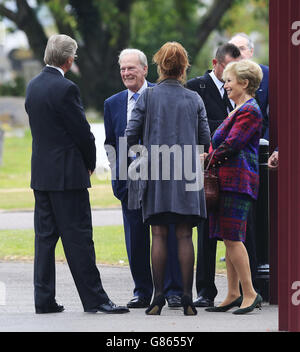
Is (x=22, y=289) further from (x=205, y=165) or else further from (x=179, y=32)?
(x=179, y=32)

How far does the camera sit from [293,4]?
5645 millimetres

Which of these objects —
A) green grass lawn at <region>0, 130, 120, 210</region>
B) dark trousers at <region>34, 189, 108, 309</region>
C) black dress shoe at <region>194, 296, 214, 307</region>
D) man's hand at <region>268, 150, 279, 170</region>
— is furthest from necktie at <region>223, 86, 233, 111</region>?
green grass lawn at <region>0, 130, 120, 210</region>

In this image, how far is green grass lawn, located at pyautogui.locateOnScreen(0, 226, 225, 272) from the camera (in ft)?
33.7

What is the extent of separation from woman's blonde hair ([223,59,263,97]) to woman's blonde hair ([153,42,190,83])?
33cm

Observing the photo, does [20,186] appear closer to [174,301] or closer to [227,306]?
[174,301]

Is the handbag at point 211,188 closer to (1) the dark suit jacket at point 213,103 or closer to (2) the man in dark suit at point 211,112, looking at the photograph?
(2) the man in dark suit at point 211,112

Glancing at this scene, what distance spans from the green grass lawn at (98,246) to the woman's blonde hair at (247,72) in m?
3.08

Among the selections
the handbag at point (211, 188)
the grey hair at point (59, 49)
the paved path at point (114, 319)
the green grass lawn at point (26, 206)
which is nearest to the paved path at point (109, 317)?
the paved path at point (114, 319)

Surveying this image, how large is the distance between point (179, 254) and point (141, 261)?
82 centimetres

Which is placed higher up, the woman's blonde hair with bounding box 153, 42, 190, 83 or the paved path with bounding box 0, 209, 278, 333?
the woman's blonde hair with bounding box 153, 42, 190, 83

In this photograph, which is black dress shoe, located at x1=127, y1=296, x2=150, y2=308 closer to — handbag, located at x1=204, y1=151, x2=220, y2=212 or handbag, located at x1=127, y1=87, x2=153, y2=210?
handbag, located at x1=127, y1=87, x2=153, y2=210

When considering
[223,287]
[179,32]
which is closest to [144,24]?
[179,32]

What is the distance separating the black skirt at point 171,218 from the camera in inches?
257

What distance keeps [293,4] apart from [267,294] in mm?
2546
